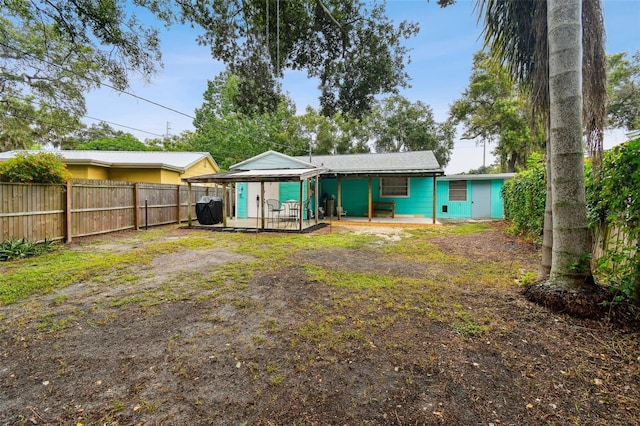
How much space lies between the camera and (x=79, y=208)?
760cm

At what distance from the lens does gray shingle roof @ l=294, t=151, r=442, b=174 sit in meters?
12.4

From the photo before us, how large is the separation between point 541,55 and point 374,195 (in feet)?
35.1

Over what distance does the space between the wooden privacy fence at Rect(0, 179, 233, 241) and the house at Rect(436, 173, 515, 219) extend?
42.1 ft

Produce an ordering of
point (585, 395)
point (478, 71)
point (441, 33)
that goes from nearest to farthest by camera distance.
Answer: point (585, 395), point (441, 33), point (478, 71)

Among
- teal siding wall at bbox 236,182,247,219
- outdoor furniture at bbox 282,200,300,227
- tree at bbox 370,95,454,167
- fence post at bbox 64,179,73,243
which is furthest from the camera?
tree at bbox 370,95,454,167

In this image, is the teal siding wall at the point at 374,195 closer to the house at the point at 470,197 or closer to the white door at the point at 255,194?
the house at the point at 470,197

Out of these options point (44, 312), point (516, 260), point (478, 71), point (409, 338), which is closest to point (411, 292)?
point (409, 338)

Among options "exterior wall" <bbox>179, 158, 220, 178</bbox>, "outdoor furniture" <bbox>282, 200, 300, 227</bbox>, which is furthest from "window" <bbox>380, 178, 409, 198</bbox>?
"exterior wall" <bbox>179, 158, 220, 178</bbox>

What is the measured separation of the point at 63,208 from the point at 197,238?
10.6 feet

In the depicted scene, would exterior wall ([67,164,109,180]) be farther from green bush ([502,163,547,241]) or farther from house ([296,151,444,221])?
green bush ([502,163,547,241])

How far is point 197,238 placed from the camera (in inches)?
321

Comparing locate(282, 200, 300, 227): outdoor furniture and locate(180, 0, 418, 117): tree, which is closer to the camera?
locate(180, 0, 418, 117): tree

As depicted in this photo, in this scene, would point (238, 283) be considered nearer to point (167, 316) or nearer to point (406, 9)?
point (167, 316)

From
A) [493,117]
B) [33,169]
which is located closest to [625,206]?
[33,169]
